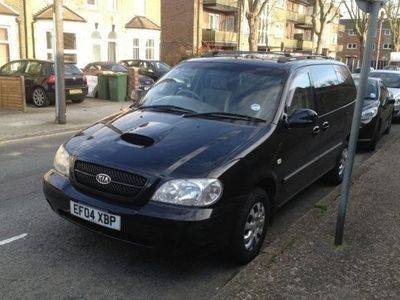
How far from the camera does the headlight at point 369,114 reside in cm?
945

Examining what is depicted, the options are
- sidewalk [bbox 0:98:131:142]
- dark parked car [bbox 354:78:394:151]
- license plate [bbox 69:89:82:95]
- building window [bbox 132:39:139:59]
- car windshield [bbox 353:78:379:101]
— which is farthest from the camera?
building window [bbox 132:39:139:59]

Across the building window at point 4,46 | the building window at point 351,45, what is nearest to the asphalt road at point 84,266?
the building window at point 4,46

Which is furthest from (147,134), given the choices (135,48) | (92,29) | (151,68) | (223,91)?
(135,48)

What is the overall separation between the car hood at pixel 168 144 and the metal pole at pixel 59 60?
8.28 metres

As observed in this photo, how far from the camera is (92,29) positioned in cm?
2523

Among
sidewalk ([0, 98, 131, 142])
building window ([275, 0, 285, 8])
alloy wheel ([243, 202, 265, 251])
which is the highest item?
building window ([275, 0, 285, 8])

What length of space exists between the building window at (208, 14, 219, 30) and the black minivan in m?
37.3

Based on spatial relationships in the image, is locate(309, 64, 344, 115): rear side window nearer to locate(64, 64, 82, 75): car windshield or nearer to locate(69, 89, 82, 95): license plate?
locate(69, 89, 82, 95): license plate

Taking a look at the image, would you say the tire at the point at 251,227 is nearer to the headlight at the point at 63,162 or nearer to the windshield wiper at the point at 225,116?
the windshield wiper at the point at 225,116

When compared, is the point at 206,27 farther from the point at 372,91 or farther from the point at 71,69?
the point at 372,91

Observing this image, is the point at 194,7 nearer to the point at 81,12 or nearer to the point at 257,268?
the point at 81,12

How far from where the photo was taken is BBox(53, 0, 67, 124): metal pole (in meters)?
12.1

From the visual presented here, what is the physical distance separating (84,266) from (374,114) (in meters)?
7.22

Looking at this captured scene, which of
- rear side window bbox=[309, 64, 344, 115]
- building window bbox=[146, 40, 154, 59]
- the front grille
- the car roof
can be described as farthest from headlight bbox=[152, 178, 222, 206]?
building window bbox=[146, 40, 154, 59]
